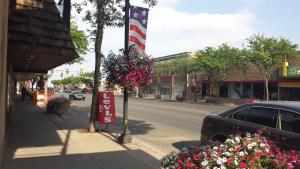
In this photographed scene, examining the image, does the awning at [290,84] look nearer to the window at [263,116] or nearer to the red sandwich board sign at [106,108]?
the red sandwich board sign at [106,108]

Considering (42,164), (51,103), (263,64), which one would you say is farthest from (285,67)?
(42,164)

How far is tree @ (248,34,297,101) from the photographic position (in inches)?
1754

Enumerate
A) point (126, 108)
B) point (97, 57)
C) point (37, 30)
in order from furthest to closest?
point (97, 57) < point (126, 108) < point (37, 30)

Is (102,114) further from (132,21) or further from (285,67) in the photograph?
(285,67)

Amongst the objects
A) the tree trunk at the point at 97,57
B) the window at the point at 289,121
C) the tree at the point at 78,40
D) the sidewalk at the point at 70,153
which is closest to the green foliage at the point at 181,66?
the tree at the point at 78,40

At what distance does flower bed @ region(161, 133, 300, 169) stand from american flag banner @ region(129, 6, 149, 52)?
28.6ft

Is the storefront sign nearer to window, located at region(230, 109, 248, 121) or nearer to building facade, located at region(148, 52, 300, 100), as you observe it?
building facade, located at region(148, 52, 300, 100)

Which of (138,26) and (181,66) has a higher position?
(181,66)

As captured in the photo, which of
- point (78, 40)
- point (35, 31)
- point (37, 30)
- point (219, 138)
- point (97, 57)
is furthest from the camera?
point (78, 40)

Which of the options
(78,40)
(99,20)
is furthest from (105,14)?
(78,40)

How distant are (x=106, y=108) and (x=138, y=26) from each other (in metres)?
3.70

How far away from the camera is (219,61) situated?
53.9 metres

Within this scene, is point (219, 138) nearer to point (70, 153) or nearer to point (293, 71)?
point (70, 153)

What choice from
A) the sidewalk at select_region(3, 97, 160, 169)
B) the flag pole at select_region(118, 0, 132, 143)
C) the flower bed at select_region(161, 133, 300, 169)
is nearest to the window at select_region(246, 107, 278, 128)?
the sidewalk at select_region(3, 97, 160, 169)
